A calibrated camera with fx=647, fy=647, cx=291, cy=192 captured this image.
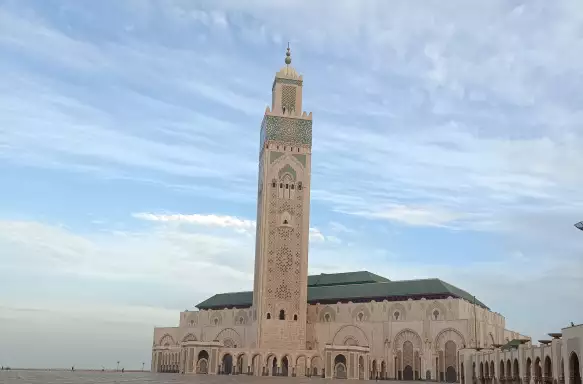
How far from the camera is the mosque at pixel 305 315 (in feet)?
153

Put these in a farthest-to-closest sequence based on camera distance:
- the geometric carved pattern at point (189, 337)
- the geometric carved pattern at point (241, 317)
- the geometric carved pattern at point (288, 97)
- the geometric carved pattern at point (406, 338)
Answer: the geometric carved pattern at point (189, 337) < the geometric carved pattern at point (241, 317) < the geometric carved pattern at point (288, 97) < the geometric carved pattern at point (406, 338)

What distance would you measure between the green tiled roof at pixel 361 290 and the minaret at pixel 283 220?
160 inches

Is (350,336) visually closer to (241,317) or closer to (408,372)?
(408,372)

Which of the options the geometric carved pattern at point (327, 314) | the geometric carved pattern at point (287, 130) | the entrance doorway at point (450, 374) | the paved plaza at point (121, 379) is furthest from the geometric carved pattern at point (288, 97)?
the paved plaza at point (121, 379)

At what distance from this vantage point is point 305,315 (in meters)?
51.6

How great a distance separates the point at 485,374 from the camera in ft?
103

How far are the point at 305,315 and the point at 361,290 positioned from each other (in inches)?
213

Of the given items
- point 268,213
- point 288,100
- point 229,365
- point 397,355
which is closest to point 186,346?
point 229,365

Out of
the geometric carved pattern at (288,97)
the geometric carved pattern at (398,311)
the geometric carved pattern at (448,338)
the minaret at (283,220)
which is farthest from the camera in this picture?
the geometric carved pattern at (288,97)

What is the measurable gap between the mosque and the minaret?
8 centimetres

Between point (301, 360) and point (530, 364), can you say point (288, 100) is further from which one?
point (530, 364)

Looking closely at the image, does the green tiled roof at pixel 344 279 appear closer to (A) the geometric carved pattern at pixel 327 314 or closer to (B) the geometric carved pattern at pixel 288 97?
(A) the geometric carved pattern at pixel 327 314

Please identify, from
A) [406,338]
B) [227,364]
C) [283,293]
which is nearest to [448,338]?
[406,338]

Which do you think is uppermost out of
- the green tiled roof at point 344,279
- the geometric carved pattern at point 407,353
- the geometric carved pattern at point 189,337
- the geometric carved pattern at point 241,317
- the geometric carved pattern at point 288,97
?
the geometric carved pattern at point 288,97
